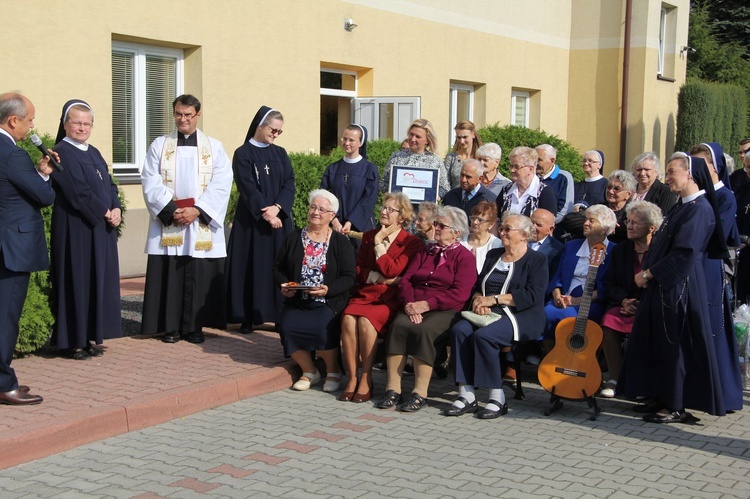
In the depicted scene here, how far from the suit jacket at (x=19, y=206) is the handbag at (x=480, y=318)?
3.15 m

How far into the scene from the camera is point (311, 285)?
25.5 feet

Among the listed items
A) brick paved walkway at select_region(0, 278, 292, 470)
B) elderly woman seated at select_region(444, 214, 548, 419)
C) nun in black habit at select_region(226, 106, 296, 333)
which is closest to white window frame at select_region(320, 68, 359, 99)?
nun in black habit at select_region(226, 106, 296, 333)

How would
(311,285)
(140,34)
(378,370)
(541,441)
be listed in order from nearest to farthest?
(541,441)
(311,285)
(378,370)
(140,34)

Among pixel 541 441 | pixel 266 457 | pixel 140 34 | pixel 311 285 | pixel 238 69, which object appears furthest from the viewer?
pixel 238 69

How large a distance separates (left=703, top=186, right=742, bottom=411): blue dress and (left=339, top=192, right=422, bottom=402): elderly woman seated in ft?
7.59

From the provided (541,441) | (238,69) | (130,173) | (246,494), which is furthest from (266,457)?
(238,69)

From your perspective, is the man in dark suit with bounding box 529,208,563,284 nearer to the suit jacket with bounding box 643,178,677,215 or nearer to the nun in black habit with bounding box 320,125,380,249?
the suit jacket with bounding box 643,178,677,215

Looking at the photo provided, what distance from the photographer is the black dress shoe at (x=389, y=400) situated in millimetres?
7227

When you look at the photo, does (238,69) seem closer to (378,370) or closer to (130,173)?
(130,173)

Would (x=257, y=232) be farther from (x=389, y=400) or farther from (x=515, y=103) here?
(x=515, y=103)

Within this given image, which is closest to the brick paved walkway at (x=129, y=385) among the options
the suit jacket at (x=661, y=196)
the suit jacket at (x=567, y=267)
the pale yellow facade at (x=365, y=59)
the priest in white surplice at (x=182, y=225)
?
the priest in white surplice at (x=182, y=225)

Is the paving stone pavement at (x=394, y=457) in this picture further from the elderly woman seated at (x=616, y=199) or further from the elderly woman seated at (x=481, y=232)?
the elderly woman seated at (x=616, y=199)

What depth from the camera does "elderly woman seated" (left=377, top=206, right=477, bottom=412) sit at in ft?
23.9

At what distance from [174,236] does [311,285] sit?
5.42 feet
